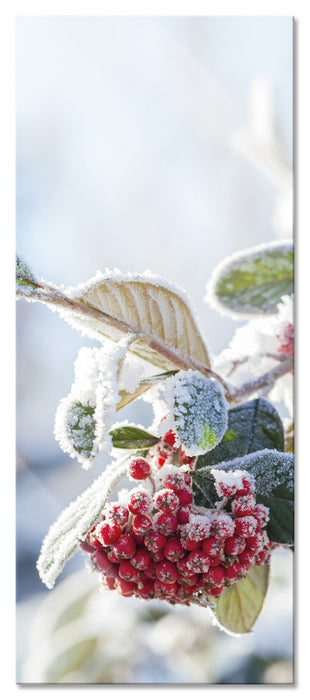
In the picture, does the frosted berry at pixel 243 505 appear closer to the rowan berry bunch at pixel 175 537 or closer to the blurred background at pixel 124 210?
the rowan berry bunch at pixel 175 537

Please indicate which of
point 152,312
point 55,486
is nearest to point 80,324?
point 152,312

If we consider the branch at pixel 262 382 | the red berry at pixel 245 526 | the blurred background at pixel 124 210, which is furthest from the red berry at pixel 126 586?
the blurred background at pixel 124 210

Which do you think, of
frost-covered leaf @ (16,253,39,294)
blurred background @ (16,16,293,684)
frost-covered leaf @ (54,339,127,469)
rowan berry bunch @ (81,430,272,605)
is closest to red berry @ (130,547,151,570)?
rowan berry bunch @ (81,430,272,605)

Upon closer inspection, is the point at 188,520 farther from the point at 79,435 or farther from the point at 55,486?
the point at 55,486

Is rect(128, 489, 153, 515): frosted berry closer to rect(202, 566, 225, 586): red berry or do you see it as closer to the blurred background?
rect(202, 566, 225, 586): red berry

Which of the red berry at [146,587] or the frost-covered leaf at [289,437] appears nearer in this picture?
the red berry at [146,587]

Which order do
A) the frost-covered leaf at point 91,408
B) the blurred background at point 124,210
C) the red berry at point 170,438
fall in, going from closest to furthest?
the frost-covered leaf at point 91,408 → the red berry at point 170,438 → the blurred background at point 124,210
